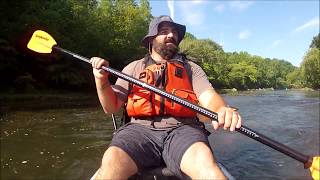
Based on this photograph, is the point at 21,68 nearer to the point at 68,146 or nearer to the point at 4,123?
the point at 4,123

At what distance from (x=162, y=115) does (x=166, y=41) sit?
75cm

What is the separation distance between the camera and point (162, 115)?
3.15 meters

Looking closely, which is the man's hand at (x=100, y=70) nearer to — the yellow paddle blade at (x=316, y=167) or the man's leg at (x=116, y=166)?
the man's leg at (x=116, y=166)

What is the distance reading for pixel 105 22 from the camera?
31.5m

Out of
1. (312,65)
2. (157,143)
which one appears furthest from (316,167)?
(312,65)

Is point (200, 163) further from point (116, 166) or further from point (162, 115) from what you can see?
point (162, 115)

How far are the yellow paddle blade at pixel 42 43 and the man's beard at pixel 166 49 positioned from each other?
4.07 feet

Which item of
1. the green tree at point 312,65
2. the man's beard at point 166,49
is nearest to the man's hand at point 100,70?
the man's beard at point 166,49

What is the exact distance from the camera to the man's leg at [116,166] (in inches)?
98.3

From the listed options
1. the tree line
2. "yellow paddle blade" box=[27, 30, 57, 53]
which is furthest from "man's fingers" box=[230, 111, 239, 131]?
the tree line

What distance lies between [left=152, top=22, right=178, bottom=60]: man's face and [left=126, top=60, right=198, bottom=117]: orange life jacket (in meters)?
0.12

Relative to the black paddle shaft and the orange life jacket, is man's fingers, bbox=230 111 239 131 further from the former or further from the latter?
the orange life jacket

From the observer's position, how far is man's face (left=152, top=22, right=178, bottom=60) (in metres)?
3.48

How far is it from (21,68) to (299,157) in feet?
70.7
